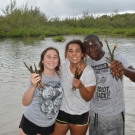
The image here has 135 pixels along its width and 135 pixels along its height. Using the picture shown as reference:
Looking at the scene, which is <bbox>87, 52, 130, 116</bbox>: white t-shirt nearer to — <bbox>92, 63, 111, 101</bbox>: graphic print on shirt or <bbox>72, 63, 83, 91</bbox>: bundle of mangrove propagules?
<bbox>92, 63, 111, 101</bbox>: graphic print on shirt

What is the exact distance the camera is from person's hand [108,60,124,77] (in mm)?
2727

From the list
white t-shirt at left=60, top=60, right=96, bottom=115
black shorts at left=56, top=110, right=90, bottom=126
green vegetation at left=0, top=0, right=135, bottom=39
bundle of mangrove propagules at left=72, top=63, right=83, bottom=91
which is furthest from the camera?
green vegetation at left=0, top=0, right=135, bottom=39

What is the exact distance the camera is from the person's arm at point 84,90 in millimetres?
2789

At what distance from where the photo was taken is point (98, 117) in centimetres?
312

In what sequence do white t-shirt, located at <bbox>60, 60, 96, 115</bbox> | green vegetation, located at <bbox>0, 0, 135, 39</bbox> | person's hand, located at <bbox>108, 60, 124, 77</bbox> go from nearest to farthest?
person's hand, located at <bbox>108, 60, 124, 77</bbox>, white t-shirt, located at <bbox>60, 60, 96, 115</bbox>, green vegetation, located at <bbox>0, 0, 135, 39</bbox>

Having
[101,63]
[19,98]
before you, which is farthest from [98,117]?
[19,98]

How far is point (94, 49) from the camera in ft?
9.90

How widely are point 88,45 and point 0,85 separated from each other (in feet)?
20.0

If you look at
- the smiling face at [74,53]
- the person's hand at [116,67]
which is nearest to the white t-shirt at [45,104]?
the smiling face at [74,53]

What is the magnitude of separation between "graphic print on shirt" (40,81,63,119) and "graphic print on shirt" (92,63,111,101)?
0.49 metres

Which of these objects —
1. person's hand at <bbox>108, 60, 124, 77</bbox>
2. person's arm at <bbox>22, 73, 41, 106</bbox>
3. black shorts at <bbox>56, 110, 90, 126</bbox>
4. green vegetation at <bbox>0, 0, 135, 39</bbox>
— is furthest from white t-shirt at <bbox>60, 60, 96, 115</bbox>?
green vegetation at <bbox>0, 0, 135, 39</bbox>

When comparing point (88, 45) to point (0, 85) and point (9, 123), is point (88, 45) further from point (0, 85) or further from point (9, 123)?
point (0, 85)

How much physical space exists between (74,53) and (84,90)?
51 centimetres

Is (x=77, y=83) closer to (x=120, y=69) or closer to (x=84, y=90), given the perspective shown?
(x=84, y=90)
